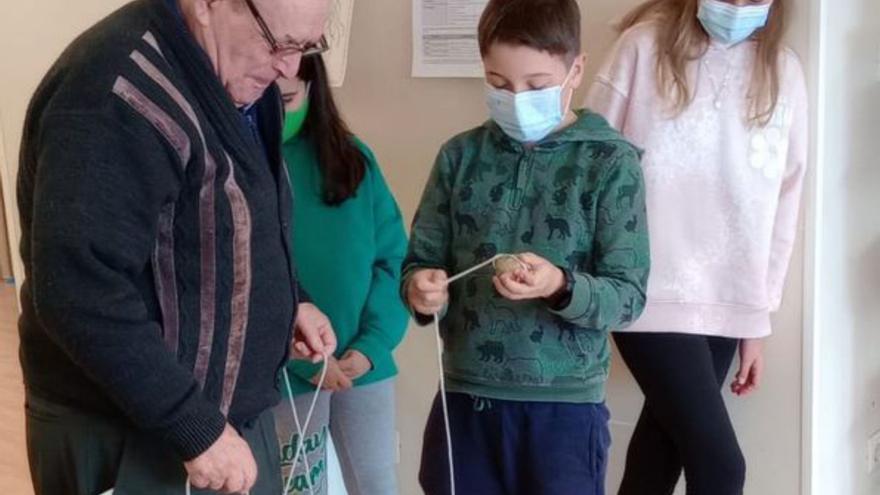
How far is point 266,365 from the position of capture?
1294 millimetres

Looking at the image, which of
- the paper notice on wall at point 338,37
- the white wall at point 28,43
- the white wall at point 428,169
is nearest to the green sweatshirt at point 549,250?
the white wall at point 428,169

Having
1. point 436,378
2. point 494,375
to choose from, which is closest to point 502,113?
point 494,375

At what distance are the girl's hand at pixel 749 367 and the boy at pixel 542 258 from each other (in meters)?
0.54

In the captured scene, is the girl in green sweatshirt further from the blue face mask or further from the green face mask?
the blue face mask

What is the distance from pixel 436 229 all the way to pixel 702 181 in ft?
1.71

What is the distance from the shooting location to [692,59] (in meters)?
1.84

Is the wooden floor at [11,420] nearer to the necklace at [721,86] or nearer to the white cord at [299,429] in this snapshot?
the white cord at [299,429]

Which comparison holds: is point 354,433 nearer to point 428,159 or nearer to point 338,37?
point 428,159

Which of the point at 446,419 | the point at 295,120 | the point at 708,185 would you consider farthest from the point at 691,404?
the point at 295,120

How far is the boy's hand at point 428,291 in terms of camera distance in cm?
146

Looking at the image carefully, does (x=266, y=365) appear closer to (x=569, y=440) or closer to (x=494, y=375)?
(x=494, y=375)

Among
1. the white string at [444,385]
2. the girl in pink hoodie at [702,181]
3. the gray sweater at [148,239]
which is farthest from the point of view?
the girl in pink hoodie at [702,181]

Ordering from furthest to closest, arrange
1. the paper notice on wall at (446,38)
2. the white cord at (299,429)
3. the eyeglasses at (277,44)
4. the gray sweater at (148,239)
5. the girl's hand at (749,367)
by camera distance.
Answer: the paper notice on wall at (446,38) < the girl's hand at (749,367) < the white cord at (299,429) < the eyeglasses at (277,44) < the gray sweater at (148,239)

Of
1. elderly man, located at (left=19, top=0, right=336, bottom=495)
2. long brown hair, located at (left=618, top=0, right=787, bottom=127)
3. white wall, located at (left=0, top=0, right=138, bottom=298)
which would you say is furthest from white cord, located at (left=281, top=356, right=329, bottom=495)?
white wall, located at (left=0, top=0, right=138, bottom=298)
